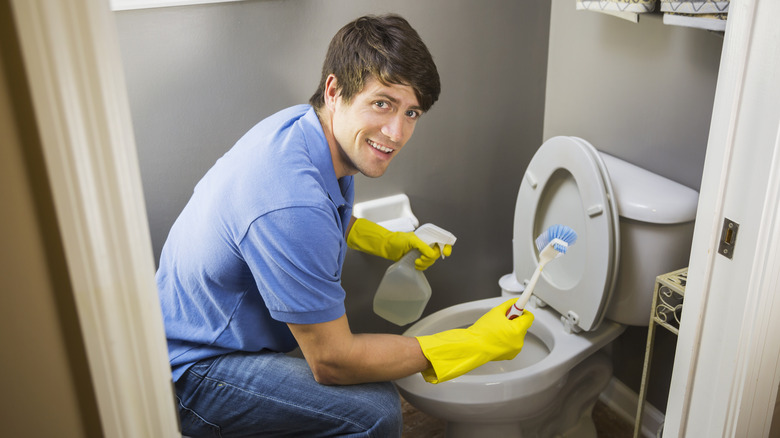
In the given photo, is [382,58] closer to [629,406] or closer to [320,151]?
[320,151]

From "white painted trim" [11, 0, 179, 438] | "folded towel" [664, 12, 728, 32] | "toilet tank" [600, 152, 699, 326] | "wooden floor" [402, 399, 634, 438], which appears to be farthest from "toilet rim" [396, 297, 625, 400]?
"white painted trim" [11, 0, 179, 438]

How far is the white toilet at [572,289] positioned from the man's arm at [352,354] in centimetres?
18

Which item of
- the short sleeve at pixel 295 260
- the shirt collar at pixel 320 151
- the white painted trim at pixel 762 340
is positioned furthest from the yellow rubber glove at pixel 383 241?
the white painted trim at pixel 762 340

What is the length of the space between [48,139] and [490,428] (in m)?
1.29

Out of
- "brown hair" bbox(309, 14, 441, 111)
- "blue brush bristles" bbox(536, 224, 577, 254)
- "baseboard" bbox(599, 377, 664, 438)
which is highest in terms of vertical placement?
"brown hair" bbox(309, 14, 441, 111)

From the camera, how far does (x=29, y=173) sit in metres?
0.45

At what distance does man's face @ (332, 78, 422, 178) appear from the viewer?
1.18 meters

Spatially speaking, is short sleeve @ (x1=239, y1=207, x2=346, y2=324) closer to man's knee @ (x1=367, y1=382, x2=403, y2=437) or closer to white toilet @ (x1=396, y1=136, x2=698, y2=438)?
man's knee @ (x1=367, y1=382, x2=403, y2=437)

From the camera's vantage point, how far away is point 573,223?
147 cm

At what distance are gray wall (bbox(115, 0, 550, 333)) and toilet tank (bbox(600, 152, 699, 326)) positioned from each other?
1.52ft

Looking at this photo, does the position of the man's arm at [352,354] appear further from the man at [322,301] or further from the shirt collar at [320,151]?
the shirt collar at [320,151]

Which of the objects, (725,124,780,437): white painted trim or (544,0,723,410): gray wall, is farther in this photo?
(544,0,723,410): gray wall

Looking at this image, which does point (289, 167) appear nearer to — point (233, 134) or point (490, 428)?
point (233, 134)

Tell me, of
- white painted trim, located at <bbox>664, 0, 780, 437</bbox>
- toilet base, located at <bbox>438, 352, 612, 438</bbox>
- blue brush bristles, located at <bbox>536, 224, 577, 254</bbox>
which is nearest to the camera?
white painted trim, located at <bbox>664, 0, 780, 437</bbox>
